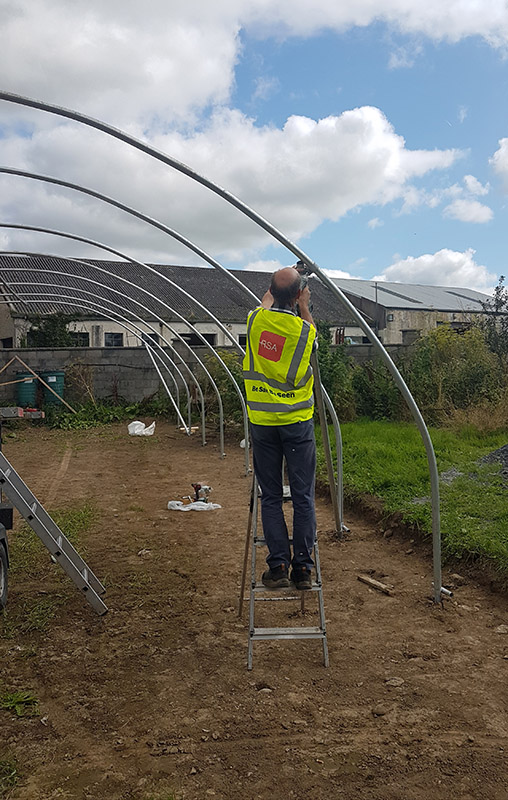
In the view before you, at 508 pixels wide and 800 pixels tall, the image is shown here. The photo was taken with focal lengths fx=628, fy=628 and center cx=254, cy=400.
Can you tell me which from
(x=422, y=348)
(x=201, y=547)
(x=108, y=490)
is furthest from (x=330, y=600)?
(x=422, y=348)

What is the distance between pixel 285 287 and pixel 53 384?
42.8ft

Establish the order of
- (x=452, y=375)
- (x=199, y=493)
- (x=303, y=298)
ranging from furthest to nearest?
1. (x=452, y=375)
2. (x=199, y=493)
3. (x=303, y=298)

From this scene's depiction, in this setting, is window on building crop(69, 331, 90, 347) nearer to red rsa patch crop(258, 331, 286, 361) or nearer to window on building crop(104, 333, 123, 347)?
window on building crop(104, 333, 123, 347)

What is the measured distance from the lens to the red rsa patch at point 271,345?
3.35 meters

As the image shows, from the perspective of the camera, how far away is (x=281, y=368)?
3.33 metres

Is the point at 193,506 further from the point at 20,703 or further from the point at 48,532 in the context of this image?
the point at 20,703

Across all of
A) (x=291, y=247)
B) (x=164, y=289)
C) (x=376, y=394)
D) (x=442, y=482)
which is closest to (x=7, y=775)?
(x=291, y=247)

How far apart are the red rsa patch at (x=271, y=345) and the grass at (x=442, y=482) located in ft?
7.61

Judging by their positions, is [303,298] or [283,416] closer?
[283,416]

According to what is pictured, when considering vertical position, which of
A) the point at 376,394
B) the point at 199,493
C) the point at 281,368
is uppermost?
the point at 281,368

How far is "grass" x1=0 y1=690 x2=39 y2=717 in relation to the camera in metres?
2.88

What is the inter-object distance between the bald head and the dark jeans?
26.6 inches

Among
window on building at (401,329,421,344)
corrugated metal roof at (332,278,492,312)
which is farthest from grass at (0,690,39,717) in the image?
corrugated metal roof at (332,278,492,312)

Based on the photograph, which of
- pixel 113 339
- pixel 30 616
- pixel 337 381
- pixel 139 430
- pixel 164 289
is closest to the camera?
pixel 30 616
